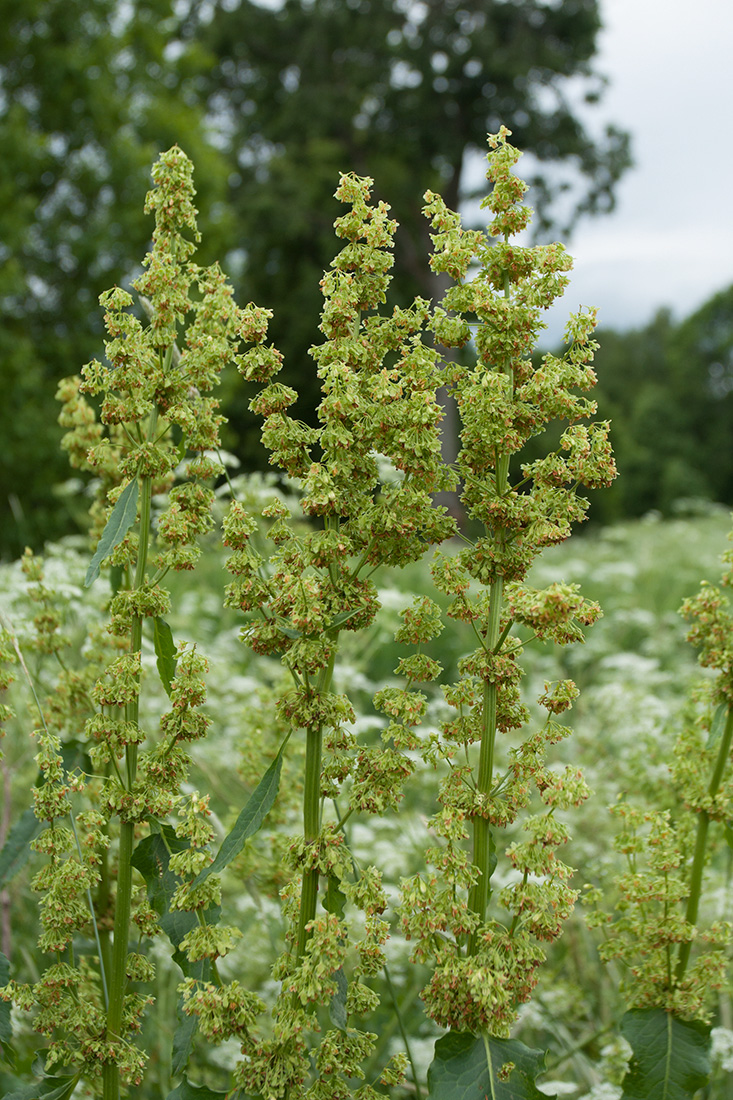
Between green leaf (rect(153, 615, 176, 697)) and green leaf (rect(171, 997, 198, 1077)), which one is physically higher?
green leaf (rect(153, 615, 176, 697))

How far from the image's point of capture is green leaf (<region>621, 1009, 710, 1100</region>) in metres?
1.64

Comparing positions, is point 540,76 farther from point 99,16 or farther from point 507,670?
point 507,670

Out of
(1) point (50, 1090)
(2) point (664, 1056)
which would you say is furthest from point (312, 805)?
(2) point (664, 1056)

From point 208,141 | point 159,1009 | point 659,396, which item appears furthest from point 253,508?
point 659,396

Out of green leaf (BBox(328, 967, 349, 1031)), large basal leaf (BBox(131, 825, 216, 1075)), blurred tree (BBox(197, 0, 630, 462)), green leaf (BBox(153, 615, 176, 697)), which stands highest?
blurred tree (BBox(197, 0, 630, 462))

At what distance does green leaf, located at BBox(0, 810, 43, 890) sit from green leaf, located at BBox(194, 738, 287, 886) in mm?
691

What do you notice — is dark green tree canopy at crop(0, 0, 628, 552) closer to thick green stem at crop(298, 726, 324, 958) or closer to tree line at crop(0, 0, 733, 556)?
tree line at crop(0, 0, 733, 556)

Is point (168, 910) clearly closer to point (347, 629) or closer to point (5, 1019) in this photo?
point (5, 1019)

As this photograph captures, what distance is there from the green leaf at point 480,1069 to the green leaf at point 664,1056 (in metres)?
0.33

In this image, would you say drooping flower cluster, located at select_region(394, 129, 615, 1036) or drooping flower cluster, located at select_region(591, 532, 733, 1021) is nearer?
drooping flower cluster, located at select_region(394, 129, 615, 1036)

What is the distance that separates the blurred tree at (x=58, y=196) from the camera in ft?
44.5

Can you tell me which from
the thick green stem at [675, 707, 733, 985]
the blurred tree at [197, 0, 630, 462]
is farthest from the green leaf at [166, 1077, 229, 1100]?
the blurred tree at [197, 0, 630, 462]

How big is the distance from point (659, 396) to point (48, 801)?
48202mm

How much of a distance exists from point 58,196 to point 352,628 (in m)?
16.2
